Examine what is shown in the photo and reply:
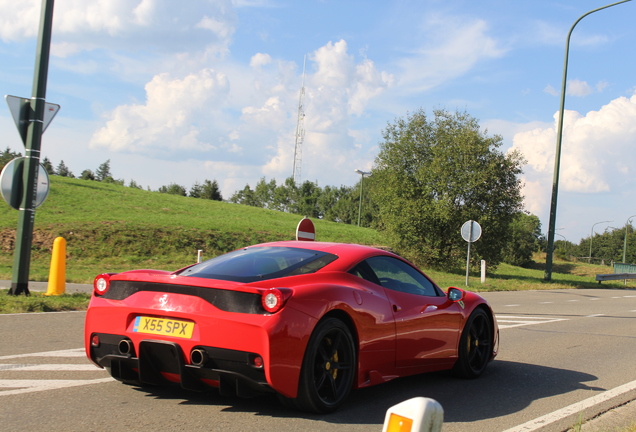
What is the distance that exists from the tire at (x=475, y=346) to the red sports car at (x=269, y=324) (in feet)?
2.47

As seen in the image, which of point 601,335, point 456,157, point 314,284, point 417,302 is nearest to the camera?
point 314,284

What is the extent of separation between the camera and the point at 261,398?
5098 millimetres

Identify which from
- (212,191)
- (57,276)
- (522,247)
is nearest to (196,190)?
(212,191)

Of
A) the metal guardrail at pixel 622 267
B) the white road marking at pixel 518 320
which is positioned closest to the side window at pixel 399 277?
the white road marking at pixel 518 320

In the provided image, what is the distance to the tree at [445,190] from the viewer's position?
1287 inches

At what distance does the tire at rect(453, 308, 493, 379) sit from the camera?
637cm

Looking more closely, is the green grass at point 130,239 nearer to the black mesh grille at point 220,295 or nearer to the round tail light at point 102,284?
the round tail light at point 102,284

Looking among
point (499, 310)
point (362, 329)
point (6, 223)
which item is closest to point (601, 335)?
point (499, 310)

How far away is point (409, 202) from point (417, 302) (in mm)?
28345

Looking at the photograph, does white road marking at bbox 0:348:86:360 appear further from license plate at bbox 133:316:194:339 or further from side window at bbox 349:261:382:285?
side window at bbox 349:261:382:285

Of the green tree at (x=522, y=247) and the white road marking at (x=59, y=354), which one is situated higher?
the green tree at (x=522, y=247)

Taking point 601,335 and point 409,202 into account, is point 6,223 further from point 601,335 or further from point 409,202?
point 601,335

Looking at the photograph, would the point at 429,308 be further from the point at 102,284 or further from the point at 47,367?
the point at 47,367

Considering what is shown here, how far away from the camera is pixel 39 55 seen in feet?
35.9
